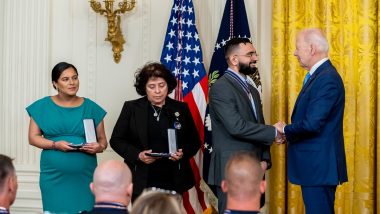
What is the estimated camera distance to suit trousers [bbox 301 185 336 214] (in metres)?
4.48

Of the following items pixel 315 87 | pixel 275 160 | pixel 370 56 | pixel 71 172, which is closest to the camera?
pixel 315 87

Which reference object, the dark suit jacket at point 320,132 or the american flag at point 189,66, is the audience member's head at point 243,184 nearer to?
the dark suit jacket at point 320,132

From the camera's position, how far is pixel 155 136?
5125 millimetres

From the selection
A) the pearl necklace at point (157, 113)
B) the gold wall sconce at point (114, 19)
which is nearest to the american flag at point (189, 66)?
the gold wall sconce at point (114, 19)

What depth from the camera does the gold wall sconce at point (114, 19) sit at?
6.46 m

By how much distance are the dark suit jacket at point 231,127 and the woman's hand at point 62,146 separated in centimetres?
115

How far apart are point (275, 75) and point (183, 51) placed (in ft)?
3.12

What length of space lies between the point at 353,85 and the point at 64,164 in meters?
2.80

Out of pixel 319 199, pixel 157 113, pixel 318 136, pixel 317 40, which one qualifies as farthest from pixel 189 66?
pixel 319 199

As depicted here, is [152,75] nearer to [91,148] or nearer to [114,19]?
[91,148]

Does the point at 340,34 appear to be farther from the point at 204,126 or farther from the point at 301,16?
the point at 204,126

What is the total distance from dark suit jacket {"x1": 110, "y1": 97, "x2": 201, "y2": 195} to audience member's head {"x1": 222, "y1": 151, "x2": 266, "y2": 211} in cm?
197

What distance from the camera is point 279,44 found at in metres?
6.43

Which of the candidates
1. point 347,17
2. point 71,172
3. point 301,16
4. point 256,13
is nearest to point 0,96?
point 71,172
